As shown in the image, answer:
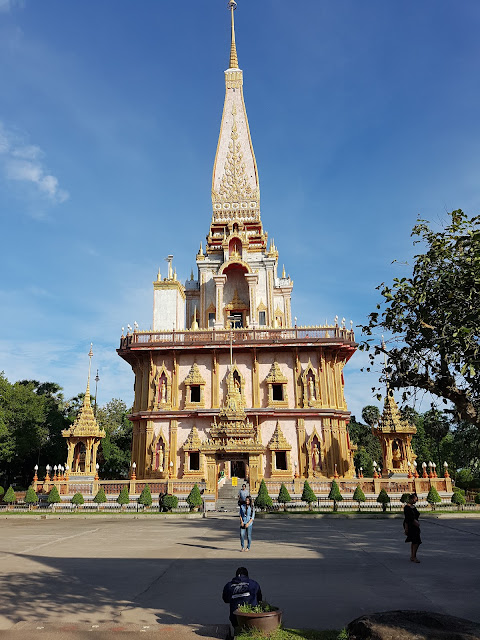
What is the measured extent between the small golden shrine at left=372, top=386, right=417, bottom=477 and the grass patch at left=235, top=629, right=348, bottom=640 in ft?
101

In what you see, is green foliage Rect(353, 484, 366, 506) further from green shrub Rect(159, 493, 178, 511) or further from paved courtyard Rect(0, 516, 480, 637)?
green shrub Rect(159, 493, 178, 511)

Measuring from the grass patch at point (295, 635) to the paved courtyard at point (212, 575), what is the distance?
0.44m

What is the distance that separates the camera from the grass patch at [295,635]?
5812 mm

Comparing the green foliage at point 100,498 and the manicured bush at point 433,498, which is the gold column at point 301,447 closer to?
the manicured bush at point 433,498

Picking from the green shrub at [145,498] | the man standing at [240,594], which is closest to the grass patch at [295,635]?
the man standing at [240,594]

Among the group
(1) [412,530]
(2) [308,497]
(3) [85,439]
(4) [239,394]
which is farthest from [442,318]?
(3) [85,439]

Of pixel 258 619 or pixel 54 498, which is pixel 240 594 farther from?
pixel 54 498

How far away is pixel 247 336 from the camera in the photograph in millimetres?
38250

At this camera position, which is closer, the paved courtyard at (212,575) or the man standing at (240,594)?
the man standing at (240,594)

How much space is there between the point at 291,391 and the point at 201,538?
21721mm

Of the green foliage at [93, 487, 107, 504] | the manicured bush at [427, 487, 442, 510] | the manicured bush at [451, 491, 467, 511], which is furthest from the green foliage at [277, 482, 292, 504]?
the green foliage at [93, 487, 107, 504]

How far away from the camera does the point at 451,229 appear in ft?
33.9

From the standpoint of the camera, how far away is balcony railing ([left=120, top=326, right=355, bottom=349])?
37.4m

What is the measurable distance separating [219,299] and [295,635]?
123ft
